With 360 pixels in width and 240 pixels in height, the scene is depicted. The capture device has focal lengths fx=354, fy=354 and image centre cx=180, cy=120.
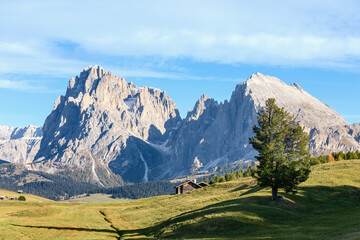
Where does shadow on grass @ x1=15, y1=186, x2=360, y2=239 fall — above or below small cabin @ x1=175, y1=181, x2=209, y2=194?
above

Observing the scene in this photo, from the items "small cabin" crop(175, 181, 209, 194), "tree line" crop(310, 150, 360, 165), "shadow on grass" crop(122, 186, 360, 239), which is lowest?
"small cabin" crop(175, 181, 209, 194)

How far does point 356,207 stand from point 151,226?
114ft

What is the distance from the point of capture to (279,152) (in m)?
60.2

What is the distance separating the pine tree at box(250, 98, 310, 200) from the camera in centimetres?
5847

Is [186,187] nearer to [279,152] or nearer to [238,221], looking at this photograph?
[279,152]

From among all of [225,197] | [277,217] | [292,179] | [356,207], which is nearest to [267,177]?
[292,179]

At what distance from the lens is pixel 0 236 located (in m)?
49.4

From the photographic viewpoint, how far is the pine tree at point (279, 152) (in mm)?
58469

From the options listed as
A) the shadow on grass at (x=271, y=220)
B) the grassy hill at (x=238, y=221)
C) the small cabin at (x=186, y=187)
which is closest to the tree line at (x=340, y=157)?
the small cabin at (x=186, y=187)

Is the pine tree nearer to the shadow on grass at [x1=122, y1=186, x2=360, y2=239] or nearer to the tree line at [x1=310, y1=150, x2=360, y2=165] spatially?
the shadow on grass at [x1=122, y1=186, x2=360, y2=239]

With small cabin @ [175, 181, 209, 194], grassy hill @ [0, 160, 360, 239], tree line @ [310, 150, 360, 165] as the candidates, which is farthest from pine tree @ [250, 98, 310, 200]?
small cabin @ [175, 181, 209, 194]

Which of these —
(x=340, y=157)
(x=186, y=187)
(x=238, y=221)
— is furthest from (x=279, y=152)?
(x=340, y=157)

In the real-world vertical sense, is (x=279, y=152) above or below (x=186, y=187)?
above

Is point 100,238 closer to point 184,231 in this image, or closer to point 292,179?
point 184,231
